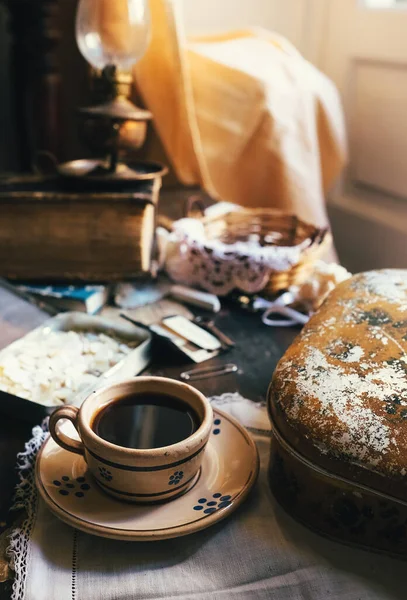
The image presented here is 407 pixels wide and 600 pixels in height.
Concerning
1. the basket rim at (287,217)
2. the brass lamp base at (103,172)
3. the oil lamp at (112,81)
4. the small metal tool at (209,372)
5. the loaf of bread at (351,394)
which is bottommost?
the small metal tool at (209,372)

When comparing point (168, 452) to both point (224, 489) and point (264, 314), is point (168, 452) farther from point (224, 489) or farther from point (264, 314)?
point (264, 314)

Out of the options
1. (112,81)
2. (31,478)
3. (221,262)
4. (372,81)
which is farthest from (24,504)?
(372,81)

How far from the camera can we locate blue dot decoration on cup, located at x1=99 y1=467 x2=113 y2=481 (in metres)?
0.44

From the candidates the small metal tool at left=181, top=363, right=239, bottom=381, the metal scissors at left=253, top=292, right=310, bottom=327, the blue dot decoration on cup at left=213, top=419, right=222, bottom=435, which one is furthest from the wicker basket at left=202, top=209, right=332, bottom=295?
the blue dot decoration on cup at left=213, top=419, right=222, bottom=435

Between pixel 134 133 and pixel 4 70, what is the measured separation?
16.0 inches

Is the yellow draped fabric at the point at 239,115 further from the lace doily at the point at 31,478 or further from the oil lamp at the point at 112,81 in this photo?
the lace doily at the point at 31,478

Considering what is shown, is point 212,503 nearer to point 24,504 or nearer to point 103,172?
point 24,504

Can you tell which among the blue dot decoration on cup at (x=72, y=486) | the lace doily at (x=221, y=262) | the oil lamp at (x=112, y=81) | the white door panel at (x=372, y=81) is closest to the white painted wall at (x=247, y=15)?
the white door panel at (x=372, y=81)

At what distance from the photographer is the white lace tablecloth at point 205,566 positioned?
41 centimetres

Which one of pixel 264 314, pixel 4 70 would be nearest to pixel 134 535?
pixel 264 314

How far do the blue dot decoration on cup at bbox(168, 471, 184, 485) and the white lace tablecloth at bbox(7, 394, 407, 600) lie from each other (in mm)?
44

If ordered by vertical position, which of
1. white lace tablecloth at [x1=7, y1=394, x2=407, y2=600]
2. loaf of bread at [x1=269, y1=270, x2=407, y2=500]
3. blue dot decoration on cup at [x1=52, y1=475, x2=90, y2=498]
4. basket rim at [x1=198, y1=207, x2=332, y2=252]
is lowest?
white lace tablecloth at [x1=7, y1=394, x2=407, y2=600]

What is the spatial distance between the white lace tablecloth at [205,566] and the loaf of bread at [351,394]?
0.23 feet

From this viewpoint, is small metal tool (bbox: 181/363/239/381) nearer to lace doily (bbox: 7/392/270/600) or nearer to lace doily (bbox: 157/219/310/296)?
lace doily (bbox: 7/392/270/600)
